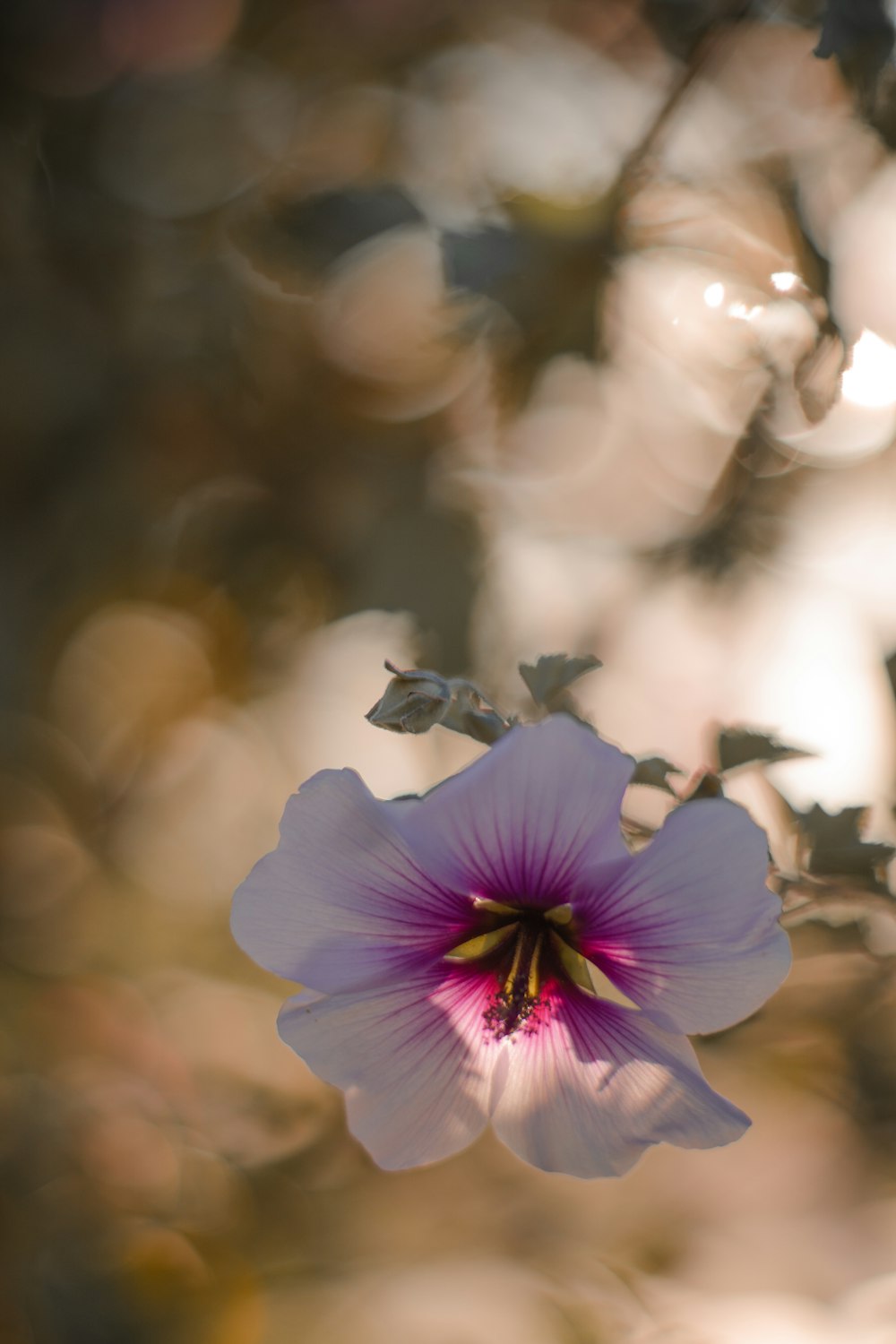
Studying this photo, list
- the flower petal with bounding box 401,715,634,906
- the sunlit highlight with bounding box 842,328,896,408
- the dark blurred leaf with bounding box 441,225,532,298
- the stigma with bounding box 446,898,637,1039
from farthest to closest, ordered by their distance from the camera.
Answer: the dark blurred leaf with bounding box 441,225,532,298
the sunlit highlight with bounding box 842,328,896,408
the stigma with bounding box 446,898,637,1039
the flower petal with bounding box 401,715,634,906

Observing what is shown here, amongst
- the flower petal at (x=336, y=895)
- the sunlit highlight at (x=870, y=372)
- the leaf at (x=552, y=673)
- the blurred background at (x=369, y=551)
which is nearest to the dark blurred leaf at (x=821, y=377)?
the sunlit highlight at (x=870, y=372)

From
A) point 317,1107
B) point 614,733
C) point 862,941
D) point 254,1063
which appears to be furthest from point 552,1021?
point 254,1063

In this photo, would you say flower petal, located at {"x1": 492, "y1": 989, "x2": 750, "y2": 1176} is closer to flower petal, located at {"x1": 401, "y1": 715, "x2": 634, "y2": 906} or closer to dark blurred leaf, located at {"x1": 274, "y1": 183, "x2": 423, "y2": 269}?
flower petal, located at {"x1": 401, "y1": 715, "x2": 634, "y2": 906}

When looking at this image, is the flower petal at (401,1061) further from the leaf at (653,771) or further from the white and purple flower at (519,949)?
the leaf at (653,771)

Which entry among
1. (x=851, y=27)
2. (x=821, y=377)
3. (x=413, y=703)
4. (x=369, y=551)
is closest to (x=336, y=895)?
(x=413, y=703)

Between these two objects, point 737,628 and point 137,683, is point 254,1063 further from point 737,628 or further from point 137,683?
point 737,628

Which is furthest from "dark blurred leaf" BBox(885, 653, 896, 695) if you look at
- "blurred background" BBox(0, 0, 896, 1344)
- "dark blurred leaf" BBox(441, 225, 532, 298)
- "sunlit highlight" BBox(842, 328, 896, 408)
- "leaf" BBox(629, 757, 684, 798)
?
"dark blurred leaf" BBox(441, 225, 532, 298)

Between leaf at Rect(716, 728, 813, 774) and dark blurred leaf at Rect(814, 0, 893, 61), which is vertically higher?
dark blurred leaf at Rect(814, 0, 893, 61)

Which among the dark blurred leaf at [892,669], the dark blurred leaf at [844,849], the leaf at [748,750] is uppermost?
the dark blurred leaf at [892,669]

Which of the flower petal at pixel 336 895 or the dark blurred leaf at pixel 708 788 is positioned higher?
the dark blurred leaf at pixel 708 788

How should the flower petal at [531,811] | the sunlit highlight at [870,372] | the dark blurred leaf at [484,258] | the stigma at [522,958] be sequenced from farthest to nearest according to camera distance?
the dark blurred leaf at [484,258] → the sunlit highlight at [870,372] → the stigma at [522,958] → the flower petal at [531,811]
